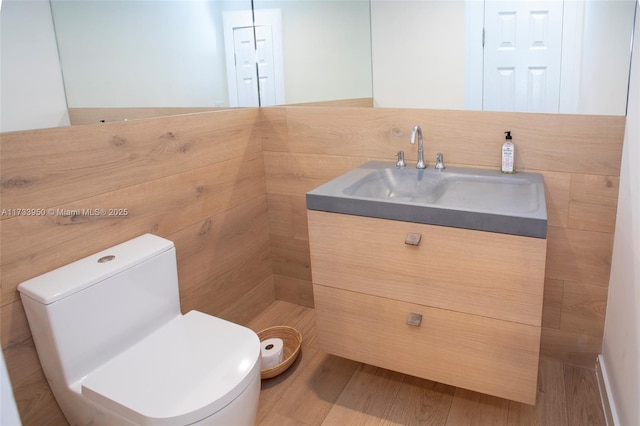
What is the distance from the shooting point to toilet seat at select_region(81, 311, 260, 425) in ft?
4.09

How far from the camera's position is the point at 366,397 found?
1.89m

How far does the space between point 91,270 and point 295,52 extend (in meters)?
1.59

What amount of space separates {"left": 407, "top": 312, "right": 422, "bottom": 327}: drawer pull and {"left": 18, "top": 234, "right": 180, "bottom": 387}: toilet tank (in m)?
0.89

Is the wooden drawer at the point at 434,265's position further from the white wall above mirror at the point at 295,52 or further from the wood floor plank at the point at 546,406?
the white wall above mirror at the point at 295,52

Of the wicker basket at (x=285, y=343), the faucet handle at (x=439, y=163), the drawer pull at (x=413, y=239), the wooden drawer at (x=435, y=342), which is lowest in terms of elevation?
the wicker basket at (x=285, y=343)

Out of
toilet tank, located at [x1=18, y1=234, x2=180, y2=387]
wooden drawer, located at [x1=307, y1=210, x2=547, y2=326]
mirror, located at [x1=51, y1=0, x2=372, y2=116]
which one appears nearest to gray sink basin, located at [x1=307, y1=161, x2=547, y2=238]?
wooden drawer, located at [x1=307, y1=210, x2=547, y2=326]

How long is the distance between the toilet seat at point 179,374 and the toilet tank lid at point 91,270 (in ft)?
0.91

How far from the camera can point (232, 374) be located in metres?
1.36

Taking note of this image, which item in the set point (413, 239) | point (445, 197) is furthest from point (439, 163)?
point (413, 239)

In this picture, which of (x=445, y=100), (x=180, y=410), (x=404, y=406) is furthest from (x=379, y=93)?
(x=180, y=410)

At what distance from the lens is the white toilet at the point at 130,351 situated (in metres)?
1.28

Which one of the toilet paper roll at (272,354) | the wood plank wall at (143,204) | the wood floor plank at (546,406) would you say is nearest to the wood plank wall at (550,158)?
the wood floor plank at (546,406)

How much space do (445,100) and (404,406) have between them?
4.27 ft

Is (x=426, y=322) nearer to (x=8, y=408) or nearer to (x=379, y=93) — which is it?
(x=379, y=93)
